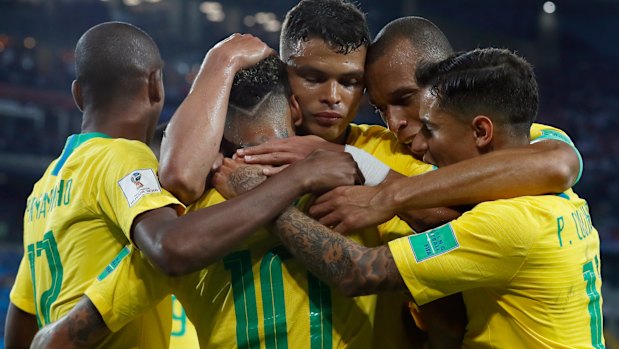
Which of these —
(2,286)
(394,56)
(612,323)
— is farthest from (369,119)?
(394,56)

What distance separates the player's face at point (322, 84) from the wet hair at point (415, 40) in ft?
0.51

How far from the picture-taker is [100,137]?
9.80 feet

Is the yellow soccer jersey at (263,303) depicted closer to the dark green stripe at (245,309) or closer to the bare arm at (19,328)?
the dark green stripe at (245,309)

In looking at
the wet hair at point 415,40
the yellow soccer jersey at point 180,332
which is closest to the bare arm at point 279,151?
the wet hair at point 415,40

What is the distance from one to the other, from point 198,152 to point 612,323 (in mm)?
10996

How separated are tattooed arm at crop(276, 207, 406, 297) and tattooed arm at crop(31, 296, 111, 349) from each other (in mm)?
696

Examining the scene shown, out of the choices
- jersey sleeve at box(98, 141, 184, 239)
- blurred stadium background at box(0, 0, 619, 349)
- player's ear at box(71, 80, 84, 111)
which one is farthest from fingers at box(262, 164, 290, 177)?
blurred stadium background at box(0, 0, 619, 349)

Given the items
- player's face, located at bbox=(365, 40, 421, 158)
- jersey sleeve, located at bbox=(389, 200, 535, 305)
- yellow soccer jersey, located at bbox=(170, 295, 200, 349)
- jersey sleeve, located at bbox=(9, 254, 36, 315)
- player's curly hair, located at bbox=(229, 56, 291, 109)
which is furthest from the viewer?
yellow soccer jersey, located at bbox=(170, 295, 200, 349)

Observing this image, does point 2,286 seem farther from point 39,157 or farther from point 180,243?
point 180,243

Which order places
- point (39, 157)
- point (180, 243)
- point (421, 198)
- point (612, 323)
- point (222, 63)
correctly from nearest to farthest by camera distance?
point (180, 243) < point (421, 198) < point (222, 63) < point (612, 323) < point (39, 157)

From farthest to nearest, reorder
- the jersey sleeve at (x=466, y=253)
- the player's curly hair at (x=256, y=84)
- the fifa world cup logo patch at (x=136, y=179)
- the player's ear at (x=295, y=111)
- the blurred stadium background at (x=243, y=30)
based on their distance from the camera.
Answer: the blurred stadium background at (x=243, y=30) < the player's ear at (x=295, y=111) < the player's curly hair at (x=256, y=84) < the fifa world cup logo patch at (x=136, y=179) < the jersey sleeve at (x=466, y=253)

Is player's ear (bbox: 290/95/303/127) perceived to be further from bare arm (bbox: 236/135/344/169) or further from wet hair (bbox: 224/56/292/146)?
bare arm (bbox: 236/135/344/169)

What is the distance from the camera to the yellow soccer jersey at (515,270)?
2254 mm

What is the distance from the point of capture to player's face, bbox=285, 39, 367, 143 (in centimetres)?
283
